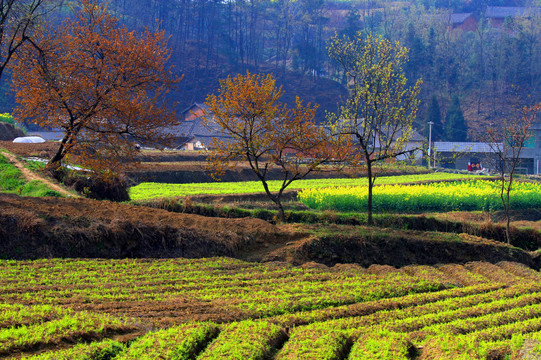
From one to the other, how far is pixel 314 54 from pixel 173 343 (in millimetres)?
83455

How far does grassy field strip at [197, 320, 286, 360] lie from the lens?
19.8ft

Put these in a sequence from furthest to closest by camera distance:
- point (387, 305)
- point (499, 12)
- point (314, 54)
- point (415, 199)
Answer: point (499, 12)
point (314, 54)
point (415, 199)
point (387, 305)

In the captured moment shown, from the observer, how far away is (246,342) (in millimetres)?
6422

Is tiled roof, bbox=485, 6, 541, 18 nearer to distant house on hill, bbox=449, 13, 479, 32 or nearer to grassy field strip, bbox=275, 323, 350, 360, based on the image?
distant house on hill, bbox=449, 13, 479, 32

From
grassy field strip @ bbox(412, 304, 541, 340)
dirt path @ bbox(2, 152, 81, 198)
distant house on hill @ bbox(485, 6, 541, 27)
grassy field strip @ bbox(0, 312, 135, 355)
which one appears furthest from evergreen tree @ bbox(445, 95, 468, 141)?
grassy field strip @ bbox(0, 312, 135, 355)

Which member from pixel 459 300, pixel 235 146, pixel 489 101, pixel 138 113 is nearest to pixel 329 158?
pixel 235 146

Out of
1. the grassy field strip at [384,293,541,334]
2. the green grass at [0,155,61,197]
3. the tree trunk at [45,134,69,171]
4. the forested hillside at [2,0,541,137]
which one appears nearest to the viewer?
the grassy field strip at [384,293,541,334]

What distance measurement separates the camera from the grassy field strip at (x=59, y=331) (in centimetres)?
595

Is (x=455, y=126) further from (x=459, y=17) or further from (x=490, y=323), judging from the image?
(x=490, y=323)

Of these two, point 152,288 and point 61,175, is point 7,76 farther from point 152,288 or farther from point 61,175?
point 152,288

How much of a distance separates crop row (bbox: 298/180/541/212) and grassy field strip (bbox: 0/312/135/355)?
1686 centimetres

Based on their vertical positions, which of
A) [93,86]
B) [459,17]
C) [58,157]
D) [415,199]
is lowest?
[415,199]

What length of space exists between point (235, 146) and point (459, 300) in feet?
31.2

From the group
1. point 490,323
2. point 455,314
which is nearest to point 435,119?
point 455,314
